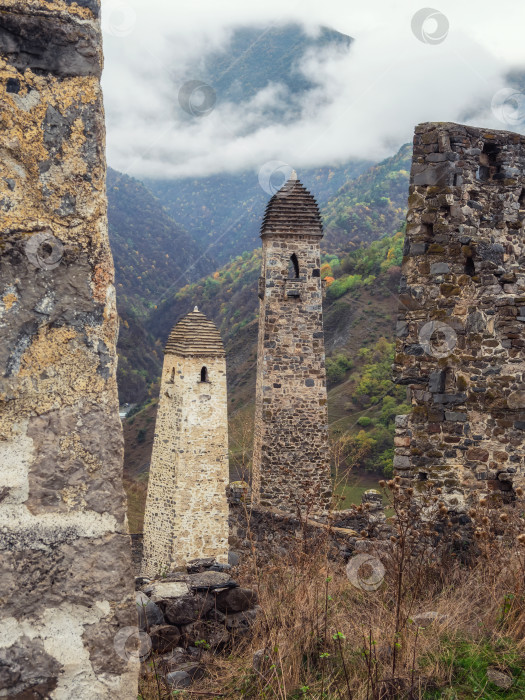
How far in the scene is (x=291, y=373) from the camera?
15.1 m

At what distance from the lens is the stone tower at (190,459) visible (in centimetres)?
1608

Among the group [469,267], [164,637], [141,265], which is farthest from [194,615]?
[141,265]

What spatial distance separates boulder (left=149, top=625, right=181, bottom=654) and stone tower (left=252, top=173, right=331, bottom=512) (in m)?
11.3

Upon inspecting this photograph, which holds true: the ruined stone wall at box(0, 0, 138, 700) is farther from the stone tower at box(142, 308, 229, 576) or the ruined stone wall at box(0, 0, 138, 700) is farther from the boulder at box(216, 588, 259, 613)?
the stone tower at box(142, 308, 229, 576)

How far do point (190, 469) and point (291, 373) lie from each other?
11.7 feet

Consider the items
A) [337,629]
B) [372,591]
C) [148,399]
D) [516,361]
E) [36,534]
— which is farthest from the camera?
[148,399]

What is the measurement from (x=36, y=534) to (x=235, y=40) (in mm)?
74500

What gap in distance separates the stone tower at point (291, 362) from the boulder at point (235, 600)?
11.1 metres

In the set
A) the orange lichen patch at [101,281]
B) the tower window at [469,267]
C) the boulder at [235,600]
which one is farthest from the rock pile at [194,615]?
the tower window at [469,267]

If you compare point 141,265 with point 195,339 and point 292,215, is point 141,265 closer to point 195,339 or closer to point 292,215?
point 195,339

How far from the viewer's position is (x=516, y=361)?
538 centimetres

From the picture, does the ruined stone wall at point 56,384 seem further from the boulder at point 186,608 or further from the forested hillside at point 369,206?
the forested hillside at point 369,206

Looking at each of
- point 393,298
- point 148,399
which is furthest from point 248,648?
point 148,399

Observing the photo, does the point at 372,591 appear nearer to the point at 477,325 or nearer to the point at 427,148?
the point at 477,325
